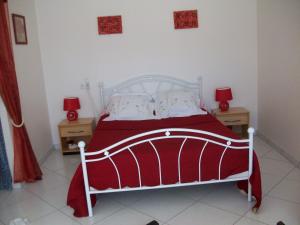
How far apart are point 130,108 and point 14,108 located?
134 centimetres

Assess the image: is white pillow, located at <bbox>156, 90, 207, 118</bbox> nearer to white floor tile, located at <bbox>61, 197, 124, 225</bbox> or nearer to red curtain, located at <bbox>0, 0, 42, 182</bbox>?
white floor tile, located at <bbox>61, 197, 124, 225</bbox>

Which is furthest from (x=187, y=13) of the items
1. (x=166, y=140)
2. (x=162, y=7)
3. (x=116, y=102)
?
(x=166, y=140)

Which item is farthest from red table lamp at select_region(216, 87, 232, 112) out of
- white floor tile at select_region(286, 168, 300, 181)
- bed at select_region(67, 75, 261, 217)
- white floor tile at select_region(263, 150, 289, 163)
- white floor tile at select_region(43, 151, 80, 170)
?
white floor tile at select_region(43, 151, 80, 170)

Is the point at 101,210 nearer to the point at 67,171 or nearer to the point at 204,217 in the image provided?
the point at 204,217

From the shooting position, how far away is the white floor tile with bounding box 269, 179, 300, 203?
8.72 feet

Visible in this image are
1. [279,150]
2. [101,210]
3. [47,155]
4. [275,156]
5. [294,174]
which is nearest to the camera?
[101,210]

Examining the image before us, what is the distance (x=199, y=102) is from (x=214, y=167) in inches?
64.1

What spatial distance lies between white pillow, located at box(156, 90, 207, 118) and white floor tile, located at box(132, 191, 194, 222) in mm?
1180

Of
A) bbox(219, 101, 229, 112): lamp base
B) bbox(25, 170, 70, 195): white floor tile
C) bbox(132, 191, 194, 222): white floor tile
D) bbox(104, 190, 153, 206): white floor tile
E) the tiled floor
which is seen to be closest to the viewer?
the tiled floor

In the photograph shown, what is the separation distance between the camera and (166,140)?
277 centimetres

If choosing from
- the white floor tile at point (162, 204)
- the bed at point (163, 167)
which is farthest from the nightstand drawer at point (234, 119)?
the white floor tile at point (162, 204)

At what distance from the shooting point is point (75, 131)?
13.0 ft

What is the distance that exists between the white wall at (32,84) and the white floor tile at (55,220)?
127 cm

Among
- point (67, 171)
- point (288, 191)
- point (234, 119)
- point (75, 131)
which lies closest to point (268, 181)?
point (288, 191)
